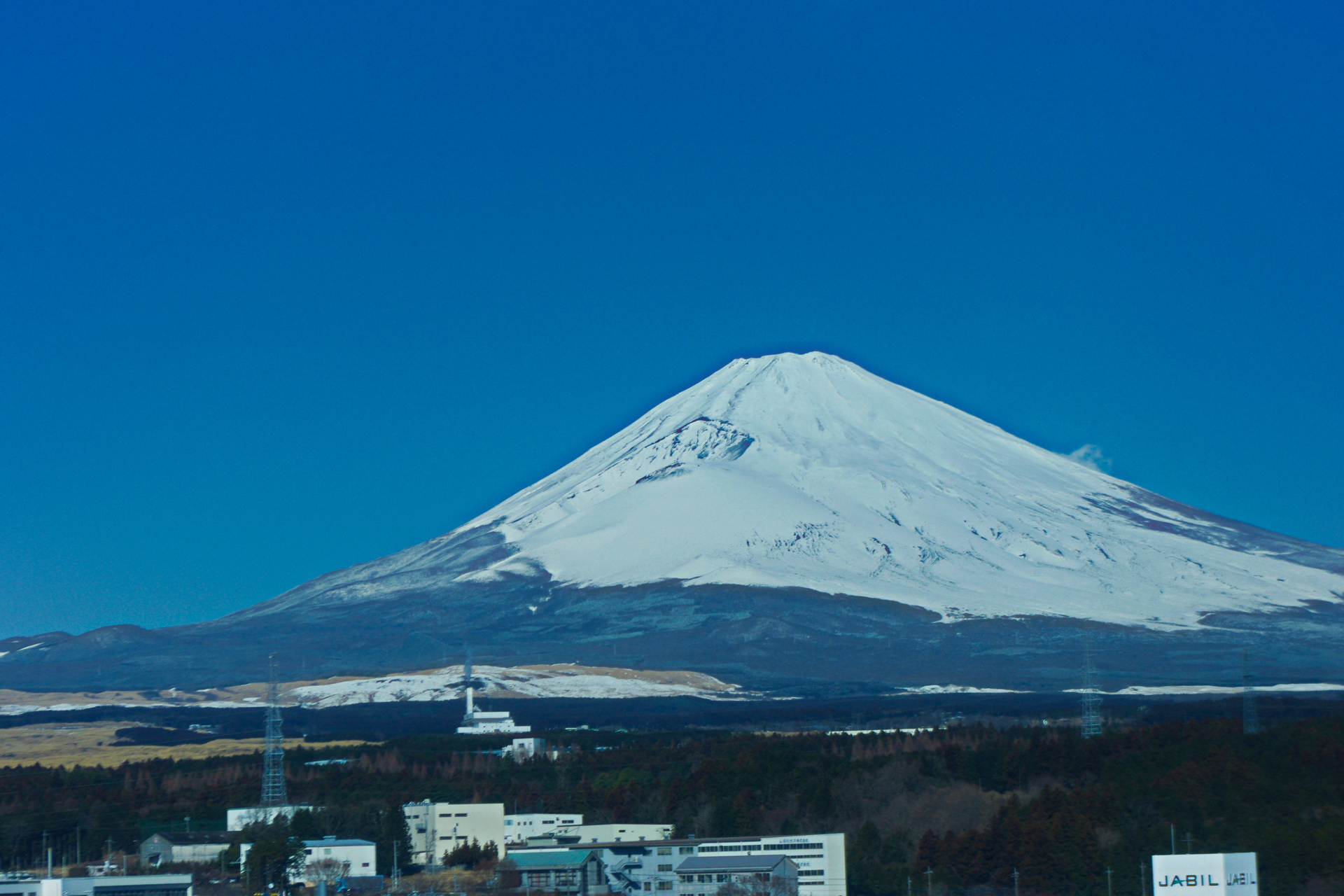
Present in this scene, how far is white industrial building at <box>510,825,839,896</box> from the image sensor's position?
51906mm

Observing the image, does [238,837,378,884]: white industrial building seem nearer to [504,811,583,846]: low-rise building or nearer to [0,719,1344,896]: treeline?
[0,719,1344,896]: treeline

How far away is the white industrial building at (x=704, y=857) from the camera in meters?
51.9

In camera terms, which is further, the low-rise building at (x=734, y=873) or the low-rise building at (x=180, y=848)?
the low-rise building at (x=180, y=848)

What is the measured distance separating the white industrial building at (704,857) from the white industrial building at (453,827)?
5.98 metres

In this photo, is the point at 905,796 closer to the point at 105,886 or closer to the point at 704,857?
the point at 704,857

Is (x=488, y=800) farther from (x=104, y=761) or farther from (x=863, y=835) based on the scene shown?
(x=104, y=761)

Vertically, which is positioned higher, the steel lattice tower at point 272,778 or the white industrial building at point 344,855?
the steel lattice tower at point 272,778

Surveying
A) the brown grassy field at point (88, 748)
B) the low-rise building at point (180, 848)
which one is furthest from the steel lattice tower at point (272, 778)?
the brown grassy field at point (88, 748)

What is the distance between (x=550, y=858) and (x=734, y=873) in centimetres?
659

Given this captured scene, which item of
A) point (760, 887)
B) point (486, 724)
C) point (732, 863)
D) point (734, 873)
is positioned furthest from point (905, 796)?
point (486, 724)

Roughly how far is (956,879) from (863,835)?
5.34 metres

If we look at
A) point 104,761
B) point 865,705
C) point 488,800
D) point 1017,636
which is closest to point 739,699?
point 865,705

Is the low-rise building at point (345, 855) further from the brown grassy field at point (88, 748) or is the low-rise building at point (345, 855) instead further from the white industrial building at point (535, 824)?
the brown grassy field at point (88, 748)

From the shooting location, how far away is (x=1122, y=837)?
172 ft
